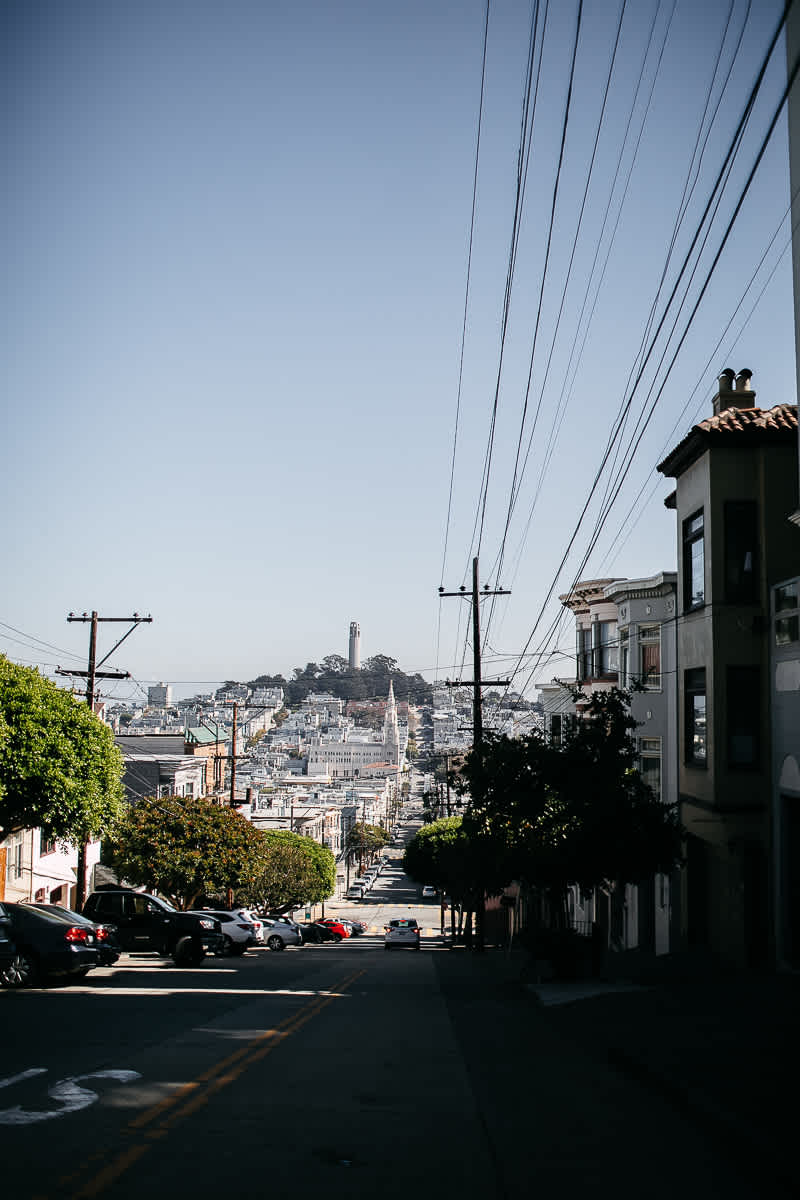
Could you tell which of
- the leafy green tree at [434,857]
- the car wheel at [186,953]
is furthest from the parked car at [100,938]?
the leafy green tree at [434,857]

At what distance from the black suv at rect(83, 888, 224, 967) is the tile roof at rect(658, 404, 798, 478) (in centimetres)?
1668

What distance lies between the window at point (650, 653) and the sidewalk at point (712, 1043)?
1115cm

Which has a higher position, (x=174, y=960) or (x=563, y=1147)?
(x=563, y=1147)

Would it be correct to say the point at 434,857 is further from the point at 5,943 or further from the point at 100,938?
the point at 5,943

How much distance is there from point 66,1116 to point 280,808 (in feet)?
525

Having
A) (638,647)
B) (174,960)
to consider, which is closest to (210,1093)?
(174,960)

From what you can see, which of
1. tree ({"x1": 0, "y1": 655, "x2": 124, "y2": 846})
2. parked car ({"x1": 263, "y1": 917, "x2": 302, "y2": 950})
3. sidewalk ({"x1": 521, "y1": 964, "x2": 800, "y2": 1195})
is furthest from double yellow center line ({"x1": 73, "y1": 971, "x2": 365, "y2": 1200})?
parked car ({"x1": 263, "y1": 917, "x2": 302, "y2": 950})

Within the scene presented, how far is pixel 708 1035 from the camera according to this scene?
42.0 ft

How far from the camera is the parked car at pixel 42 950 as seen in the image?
1847 centimetres

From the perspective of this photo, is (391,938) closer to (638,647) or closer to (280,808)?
(638,647)

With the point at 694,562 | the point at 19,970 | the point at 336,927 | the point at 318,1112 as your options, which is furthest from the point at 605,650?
the point at 336,927

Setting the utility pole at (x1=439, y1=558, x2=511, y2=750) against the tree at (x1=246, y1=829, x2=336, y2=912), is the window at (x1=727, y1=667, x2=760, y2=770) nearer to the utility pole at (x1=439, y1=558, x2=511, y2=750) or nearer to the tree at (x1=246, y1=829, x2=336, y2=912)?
the utility pole at (x1=439, y1=558, x2=511, y2=750)

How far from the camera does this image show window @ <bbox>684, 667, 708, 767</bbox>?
904 inches

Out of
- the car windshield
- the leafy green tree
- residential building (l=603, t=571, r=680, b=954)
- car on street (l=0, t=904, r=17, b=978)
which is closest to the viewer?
car on street (l=0, t=904, r=17, b=978)
